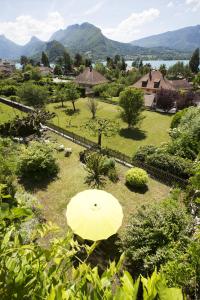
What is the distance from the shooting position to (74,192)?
14133 mm

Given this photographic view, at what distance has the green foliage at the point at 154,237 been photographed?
796cm

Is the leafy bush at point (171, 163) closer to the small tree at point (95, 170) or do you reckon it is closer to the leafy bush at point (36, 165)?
the small tree at point (95, 170)

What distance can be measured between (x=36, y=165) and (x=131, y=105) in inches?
661

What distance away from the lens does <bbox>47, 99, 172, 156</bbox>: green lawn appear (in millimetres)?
25000

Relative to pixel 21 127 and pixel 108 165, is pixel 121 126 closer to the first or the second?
pixel 21 127

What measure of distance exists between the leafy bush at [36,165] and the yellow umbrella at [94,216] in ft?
22.2

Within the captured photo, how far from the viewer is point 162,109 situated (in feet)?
124

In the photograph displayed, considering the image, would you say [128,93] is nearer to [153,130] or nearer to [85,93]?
[153,130]

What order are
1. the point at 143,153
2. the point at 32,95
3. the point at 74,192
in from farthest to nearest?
the point at 32,95 < the point at 143,153 < the point at 74,192

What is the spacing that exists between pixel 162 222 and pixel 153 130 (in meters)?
21.8

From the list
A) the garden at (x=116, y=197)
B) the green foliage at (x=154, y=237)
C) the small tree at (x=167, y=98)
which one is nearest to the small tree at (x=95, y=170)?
the garden at (x=116, y=197)

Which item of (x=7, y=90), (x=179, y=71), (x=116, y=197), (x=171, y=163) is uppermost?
(x=171, y=163)

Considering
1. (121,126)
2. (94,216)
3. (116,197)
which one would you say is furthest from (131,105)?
(94,216)

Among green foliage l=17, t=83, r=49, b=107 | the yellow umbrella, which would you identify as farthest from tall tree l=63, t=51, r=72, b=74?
the yellow umbrella
